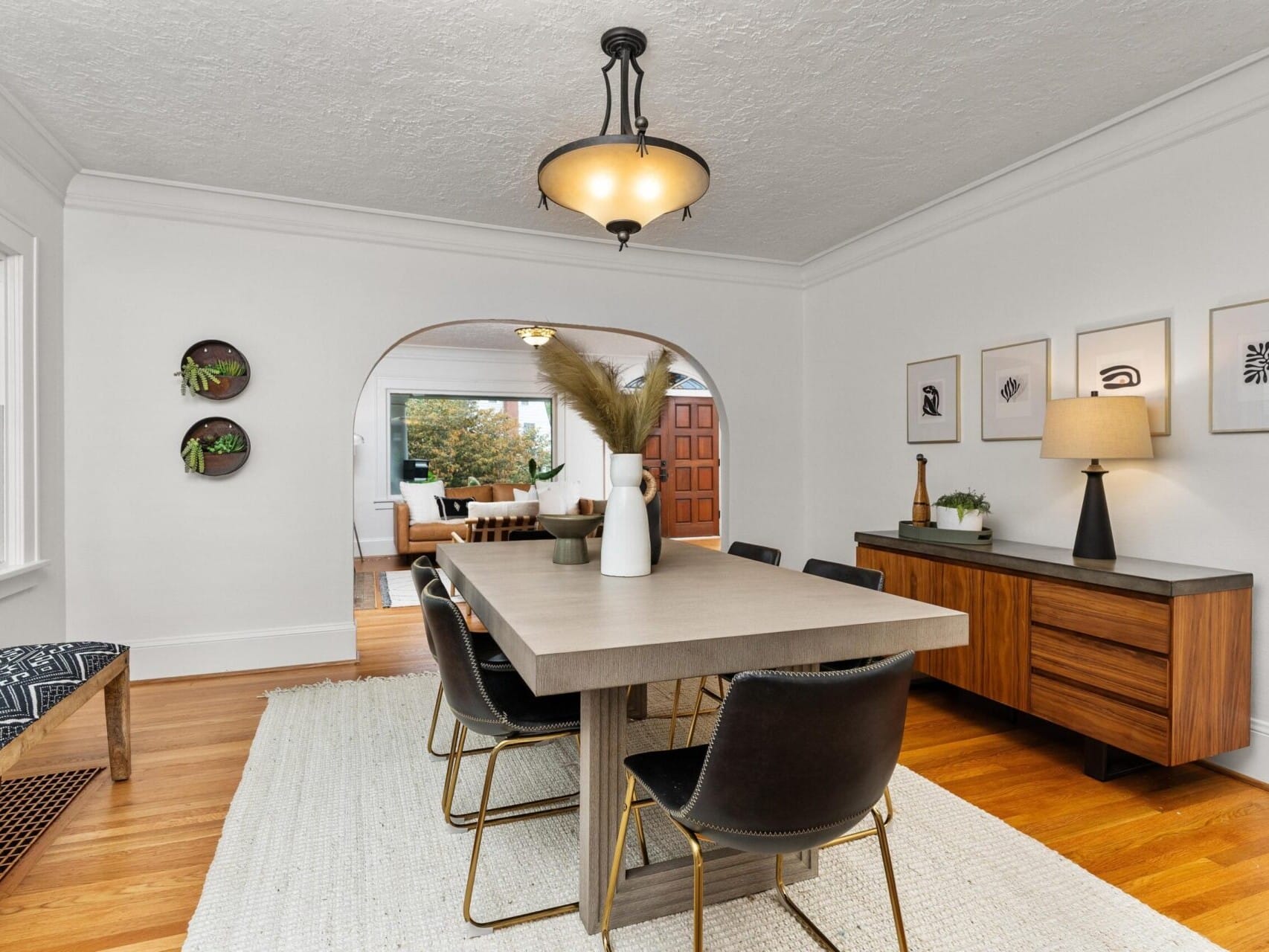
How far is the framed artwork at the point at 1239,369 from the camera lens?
2.45 m

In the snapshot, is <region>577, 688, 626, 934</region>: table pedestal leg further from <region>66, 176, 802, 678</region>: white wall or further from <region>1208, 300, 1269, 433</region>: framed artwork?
<region>66, 176, 802, 678</region>: white wall

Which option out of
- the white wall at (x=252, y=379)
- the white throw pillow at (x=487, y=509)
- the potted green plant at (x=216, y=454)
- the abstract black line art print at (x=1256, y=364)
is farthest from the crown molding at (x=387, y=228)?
the white throw pillow at (x=487, y=509)

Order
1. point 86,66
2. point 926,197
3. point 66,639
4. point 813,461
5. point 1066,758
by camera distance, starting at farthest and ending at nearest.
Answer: point 813,461
point 926,197
point 66,639
point 1066,758
point 86,66

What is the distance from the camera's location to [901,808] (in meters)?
2.29

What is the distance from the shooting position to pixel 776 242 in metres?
4.46

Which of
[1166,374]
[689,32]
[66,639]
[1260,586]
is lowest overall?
[66,639]

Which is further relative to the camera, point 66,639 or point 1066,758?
point 66,639

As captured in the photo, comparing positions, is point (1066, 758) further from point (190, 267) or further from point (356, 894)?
point (190, 267)

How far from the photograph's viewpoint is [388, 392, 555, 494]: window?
8.65 metres

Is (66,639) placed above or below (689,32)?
below

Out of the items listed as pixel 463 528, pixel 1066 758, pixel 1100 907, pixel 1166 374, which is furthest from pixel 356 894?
pixel 463 528

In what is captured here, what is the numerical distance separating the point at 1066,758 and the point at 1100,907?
3.37 feet

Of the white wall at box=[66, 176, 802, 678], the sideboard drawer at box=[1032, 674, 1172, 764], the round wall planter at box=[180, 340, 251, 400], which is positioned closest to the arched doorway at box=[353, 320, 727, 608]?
the white wall at box=[66, 176, 802, 678]

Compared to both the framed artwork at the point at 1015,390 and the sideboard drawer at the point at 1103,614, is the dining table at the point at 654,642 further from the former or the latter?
the framed artwork at the point at 1015,390
